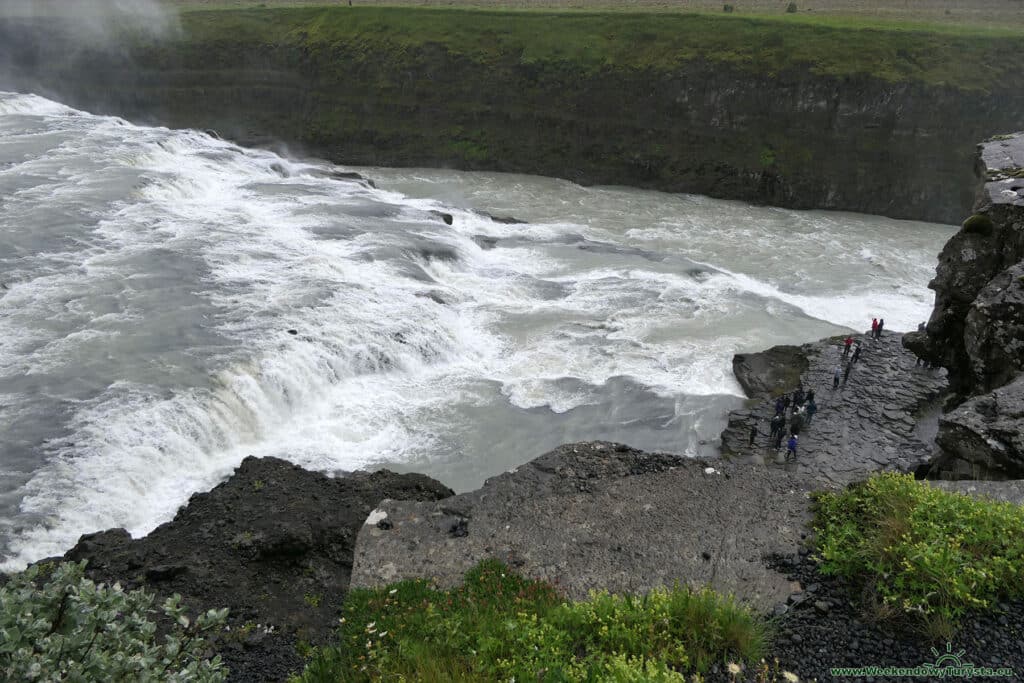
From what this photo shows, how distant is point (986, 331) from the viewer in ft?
53.2

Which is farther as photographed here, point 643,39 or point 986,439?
point 643,39

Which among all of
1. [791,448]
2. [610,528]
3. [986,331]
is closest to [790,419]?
[791,448]

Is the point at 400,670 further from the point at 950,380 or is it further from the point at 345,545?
the point at 950,380

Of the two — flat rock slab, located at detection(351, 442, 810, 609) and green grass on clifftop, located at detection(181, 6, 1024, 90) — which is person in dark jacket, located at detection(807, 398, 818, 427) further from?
green grass on clifftop, located at detection(181, 6, 1024, 90)

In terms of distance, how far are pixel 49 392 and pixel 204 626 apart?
48.6ft

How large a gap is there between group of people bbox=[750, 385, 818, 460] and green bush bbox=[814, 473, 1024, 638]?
9.00 m

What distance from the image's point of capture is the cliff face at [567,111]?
4238cm

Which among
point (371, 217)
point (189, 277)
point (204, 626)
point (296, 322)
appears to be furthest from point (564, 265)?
point (204, 626)

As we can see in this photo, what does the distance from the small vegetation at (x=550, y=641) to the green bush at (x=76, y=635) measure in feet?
8.93

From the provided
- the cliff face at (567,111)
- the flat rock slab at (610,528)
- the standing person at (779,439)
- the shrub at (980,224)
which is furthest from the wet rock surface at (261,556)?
the cliff face at (567,111)

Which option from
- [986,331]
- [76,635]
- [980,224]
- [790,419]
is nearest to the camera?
[76,635]

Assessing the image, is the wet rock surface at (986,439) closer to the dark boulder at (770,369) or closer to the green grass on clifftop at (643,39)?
the dark boulder at (770,369)

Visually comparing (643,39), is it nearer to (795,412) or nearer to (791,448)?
(795,412)

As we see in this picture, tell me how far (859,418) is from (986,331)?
399cm
